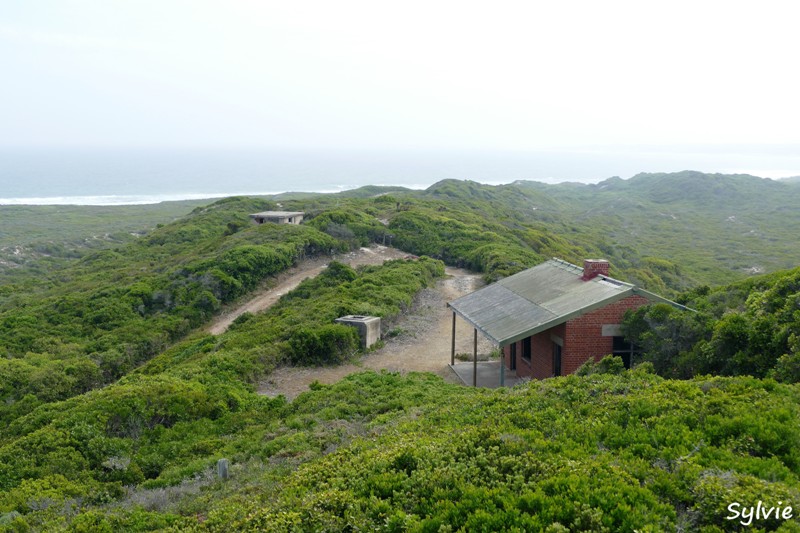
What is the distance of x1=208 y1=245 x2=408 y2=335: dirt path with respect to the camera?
32.5 meters

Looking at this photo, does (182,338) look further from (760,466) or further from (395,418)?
(760,466)

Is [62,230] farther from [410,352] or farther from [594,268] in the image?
[594,268]

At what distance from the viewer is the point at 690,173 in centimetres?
16938

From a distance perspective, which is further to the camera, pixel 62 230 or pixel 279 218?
pixel 62 230

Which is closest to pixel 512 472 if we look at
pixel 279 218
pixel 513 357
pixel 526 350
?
pixel 526 350

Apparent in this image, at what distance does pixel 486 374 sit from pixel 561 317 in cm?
497

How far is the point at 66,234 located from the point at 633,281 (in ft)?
266

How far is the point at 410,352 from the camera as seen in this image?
23.3m

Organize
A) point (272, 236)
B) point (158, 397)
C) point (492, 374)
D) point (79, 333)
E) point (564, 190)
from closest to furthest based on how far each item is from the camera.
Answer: point (158, 397)
point (492, 374)
point (79, 333)
point (272, 236)
point (564, 190)

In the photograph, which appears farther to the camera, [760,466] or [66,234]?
[66,234]

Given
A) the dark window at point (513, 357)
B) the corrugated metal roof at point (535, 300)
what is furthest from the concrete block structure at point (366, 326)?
the dark window at point (513, 357)

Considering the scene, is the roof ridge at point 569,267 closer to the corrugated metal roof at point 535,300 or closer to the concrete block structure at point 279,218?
the corrugated metal roof at point 535,300

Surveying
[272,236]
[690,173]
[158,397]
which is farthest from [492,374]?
[690,173]

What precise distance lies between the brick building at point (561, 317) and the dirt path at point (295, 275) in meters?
16.4
